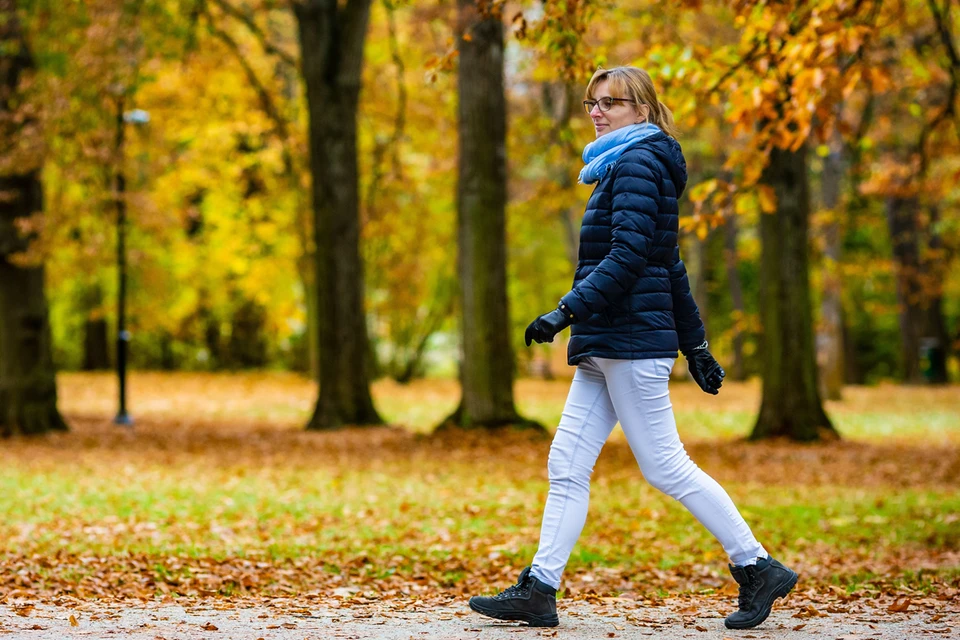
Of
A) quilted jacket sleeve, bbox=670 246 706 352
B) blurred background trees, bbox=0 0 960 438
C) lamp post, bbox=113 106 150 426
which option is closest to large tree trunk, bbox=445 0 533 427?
blurred background trees, bbox=0 0 960 438

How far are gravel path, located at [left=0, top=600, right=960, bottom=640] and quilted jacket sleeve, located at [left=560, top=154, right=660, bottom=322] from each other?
1.35m

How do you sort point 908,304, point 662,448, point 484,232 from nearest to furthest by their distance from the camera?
point 662,448, point 484,232, point 908,304

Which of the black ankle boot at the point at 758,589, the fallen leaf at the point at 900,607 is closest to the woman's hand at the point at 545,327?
the black ankle boot at the point at 758,589

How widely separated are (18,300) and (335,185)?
4599 mm

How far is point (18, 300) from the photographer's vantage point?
52.9 feet

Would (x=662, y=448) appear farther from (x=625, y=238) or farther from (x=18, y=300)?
(x=18, y=300)

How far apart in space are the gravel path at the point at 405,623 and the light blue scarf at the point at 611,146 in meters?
1.87

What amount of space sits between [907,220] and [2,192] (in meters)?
24.3

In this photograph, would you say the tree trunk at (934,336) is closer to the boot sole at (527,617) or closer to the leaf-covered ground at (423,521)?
the leaf-covered ground at (423,521)

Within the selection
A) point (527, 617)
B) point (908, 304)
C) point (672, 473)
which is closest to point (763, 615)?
point (672, 473)

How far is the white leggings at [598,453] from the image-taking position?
493 centimetres

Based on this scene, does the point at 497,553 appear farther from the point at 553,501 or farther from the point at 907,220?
the point at 907,220

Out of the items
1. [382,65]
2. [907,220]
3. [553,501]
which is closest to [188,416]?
[382,65]

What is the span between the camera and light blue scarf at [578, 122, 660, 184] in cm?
491
